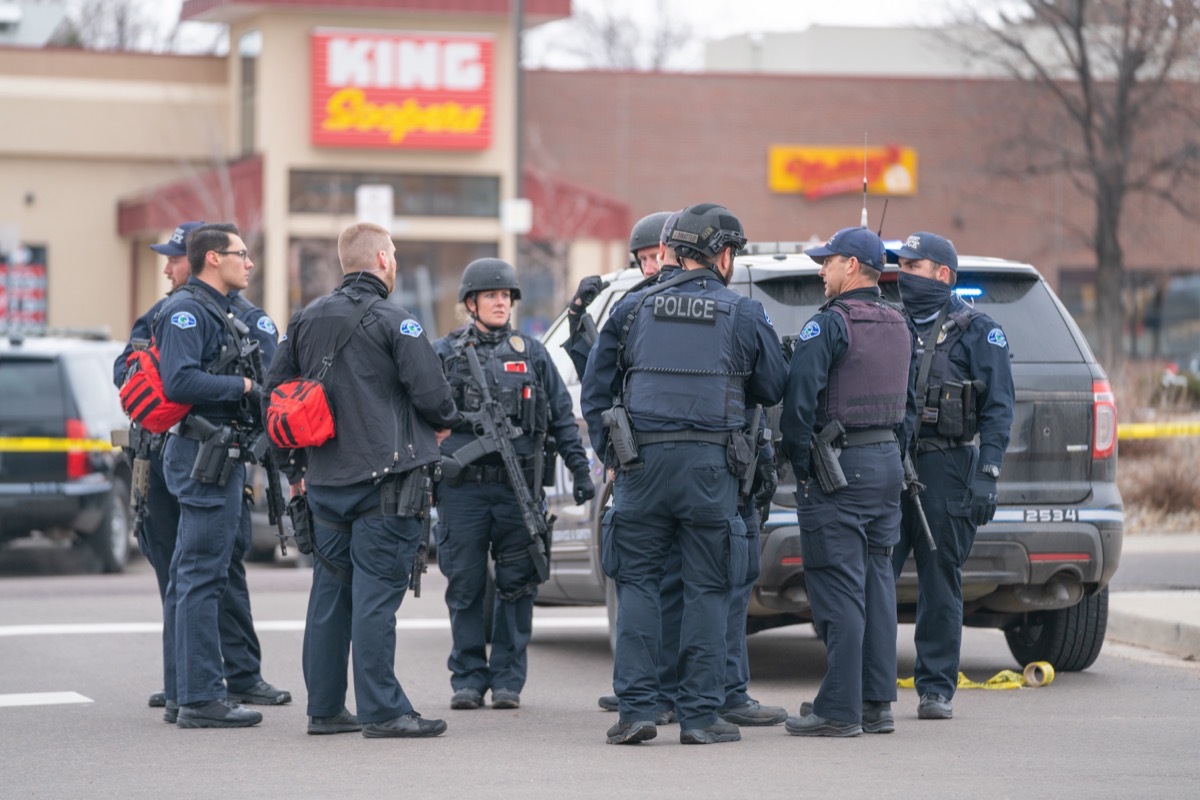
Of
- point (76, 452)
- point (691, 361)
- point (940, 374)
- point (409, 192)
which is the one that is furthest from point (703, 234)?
point (409, 192)

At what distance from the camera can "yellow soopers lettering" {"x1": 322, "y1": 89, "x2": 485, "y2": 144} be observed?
115ft

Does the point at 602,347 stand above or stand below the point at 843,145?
below

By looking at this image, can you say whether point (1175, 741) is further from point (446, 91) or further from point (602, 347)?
point (446, 91)

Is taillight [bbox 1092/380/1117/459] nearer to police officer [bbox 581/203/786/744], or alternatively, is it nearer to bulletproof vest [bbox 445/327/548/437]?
police officer [bbox 581/203/786/744]

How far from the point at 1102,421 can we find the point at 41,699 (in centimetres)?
519

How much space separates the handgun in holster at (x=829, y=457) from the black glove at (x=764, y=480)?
182 mm

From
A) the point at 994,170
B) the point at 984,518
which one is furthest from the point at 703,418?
the point at 994,170

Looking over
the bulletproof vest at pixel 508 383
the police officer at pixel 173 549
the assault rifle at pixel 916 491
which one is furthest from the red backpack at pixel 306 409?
the assault rifle at pixel 916 491

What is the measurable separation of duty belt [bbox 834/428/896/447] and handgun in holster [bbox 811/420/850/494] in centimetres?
3

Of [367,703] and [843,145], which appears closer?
[367,703]

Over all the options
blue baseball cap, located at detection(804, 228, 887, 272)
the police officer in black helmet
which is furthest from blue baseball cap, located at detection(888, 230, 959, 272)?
the police officer in black helmet

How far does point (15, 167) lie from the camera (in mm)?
36344

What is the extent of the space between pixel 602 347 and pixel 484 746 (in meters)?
1.65

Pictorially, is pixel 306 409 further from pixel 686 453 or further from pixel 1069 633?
pixel 1069 633
